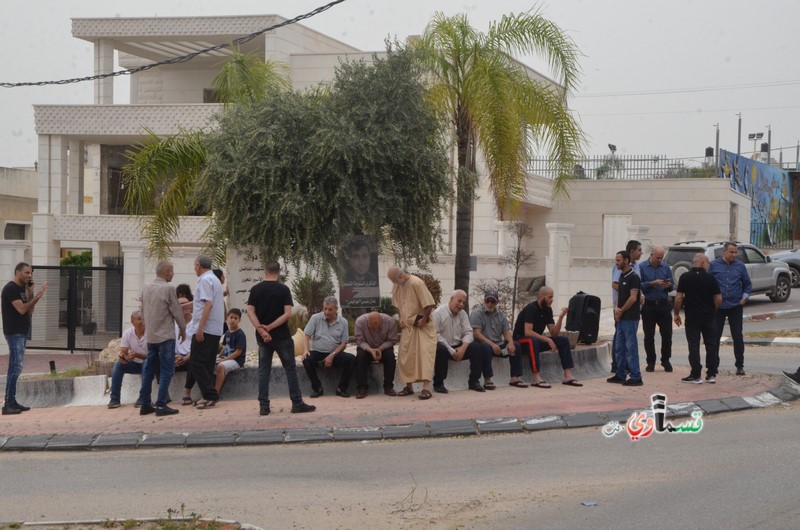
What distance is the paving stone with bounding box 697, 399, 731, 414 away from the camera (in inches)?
441

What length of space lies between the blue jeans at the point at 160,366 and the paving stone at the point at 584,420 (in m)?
4.54

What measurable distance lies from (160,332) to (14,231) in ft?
107

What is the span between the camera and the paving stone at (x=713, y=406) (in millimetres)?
11195

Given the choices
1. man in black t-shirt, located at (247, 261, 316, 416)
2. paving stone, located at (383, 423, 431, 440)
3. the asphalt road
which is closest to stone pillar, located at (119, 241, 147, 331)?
man in black t-shirt, located at (247, 261, 316, 416)

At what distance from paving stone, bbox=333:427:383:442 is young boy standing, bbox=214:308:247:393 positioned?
94.6 inches

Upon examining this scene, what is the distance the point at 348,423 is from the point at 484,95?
263 inches

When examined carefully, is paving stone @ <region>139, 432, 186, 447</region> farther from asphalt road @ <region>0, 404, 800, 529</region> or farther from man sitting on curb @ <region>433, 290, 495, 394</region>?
man sitting on curb @ <region>433, 290, 495, 394</region>

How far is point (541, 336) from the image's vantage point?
43.3 feet

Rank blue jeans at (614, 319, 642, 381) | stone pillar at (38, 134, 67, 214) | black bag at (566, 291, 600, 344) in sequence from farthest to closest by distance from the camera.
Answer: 1. stone pillar at (38, 134, 67, 214)
2. black bag at (566, 291, 600, 344)
3. blue jeans at (614, 319, 642, 381)

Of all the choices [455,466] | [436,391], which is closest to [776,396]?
[436,391]

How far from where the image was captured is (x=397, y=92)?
1434 centimetres

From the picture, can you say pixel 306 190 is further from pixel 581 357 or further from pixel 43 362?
pixel 43 362

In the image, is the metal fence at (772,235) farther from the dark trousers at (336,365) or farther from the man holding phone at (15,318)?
the man holding phone at (15,318)

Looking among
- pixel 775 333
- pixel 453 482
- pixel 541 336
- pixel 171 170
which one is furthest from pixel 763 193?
Answer: pixel 453 482
